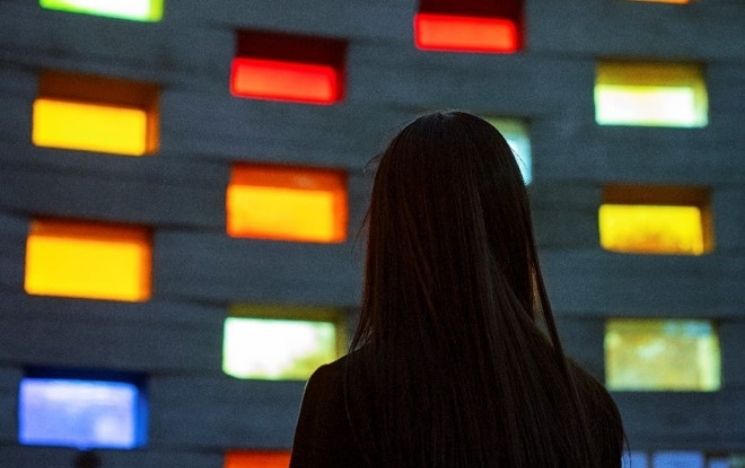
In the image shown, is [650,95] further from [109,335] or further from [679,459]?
[109,335]

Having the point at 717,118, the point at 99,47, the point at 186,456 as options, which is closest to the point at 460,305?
the point at 186,456

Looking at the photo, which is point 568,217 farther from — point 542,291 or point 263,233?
point 542,291

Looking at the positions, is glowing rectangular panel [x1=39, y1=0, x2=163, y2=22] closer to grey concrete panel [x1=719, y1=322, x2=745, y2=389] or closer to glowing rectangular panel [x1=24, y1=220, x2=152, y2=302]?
glowing rectangular panel [x1=24, y1=220, x2=152, y2=302]

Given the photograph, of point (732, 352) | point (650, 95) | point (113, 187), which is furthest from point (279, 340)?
point (650, 95)

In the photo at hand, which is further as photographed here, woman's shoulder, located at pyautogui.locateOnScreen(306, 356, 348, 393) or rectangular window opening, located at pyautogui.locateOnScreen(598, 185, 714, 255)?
rectangular window opening, located at pyautogui.locateOnScreen(598, 185, 714, 255)

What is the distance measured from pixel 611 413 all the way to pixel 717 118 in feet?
36.6

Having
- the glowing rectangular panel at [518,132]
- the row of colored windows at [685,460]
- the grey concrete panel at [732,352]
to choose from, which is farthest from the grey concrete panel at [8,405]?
the grey concrete panel at [732,352]

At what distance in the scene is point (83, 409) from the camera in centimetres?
1103

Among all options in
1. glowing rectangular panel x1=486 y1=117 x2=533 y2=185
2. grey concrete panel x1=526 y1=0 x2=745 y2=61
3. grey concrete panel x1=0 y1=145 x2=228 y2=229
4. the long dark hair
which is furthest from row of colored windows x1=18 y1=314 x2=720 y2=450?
the long dark hair

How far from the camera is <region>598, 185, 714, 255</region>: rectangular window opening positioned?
40.5 feet

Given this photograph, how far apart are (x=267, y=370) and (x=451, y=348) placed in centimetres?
987

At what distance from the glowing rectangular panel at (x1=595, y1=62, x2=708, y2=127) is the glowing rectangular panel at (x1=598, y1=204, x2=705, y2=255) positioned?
2.78 feet

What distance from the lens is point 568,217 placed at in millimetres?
11953

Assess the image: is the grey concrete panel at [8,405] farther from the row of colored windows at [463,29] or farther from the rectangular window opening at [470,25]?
the rectangular window opening at [470,25]
